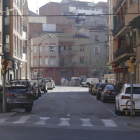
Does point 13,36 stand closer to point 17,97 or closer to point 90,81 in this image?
point 90,81

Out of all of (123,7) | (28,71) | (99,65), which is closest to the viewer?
(123,7)

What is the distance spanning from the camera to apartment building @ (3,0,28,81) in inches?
1694

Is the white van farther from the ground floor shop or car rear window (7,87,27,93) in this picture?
car rear window (7,87,27,93)

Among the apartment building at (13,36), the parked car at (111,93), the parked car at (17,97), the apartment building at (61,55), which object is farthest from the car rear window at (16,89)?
the apartment building at (61,55)

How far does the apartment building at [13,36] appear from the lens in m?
43.0

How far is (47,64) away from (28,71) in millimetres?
26322

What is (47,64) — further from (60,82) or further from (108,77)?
(108,77)

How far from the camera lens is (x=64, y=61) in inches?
3467

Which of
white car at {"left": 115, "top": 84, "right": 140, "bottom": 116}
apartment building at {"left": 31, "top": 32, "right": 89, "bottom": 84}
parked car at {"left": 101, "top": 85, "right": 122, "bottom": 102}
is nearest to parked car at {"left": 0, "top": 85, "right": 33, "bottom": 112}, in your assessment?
white car at {"left": 115, "top": 84, "right": 140, "bottom": 116}

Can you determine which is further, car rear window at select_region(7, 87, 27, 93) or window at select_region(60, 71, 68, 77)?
window at select_region(60, 71, 68, 77)

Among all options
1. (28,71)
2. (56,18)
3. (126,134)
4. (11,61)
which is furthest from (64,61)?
(126,134)

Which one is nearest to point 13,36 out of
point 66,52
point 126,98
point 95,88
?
point 95,88

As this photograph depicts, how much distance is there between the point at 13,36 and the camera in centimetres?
4400

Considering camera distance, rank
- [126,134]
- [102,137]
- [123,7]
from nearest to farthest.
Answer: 1. [102,137]
2. [126,134]
3. [123,7]
